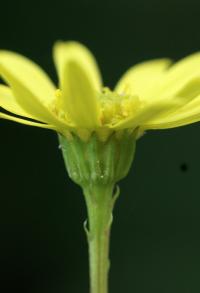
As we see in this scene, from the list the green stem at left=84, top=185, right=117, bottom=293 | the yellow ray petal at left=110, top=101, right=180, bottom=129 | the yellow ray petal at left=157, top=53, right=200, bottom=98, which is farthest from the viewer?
the yellow ray petal at left=157, top=53, right=200, bottom=98

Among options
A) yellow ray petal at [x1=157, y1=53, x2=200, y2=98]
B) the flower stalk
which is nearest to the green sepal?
the flower stalk

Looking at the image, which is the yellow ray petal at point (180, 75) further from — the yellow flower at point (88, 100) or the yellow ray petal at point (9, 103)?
the yellow ray petal at point (9, 103)

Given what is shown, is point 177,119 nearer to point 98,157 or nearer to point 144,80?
point 98,157

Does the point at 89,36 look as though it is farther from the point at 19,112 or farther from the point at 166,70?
the point at 19,112

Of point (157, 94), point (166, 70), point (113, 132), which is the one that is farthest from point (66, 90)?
point (166, 70)

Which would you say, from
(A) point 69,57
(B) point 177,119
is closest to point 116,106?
(B) point 177,119

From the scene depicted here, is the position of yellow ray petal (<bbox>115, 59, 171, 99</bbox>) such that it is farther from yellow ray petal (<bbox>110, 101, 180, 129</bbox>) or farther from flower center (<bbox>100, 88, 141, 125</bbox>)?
yellow ray petal (<bbox>110, 101, 180, 129</bbox>)
